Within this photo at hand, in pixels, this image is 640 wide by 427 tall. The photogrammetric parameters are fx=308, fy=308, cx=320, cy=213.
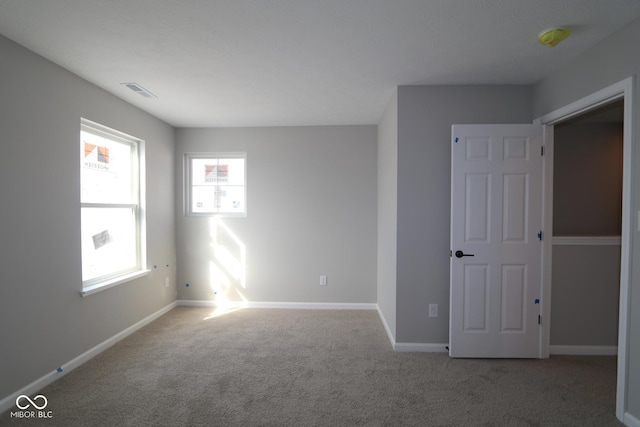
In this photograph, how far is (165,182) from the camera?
13.7ft

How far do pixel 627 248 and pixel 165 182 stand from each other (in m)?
4.68

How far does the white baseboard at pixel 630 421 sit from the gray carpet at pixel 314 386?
7cm

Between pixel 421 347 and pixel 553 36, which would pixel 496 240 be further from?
pixel 553 36

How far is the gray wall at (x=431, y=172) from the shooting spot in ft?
9.76

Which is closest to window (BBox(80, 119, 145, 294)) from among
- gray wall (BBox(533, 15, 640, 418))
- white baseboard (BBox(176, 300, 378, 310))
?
white baseboard (BBox(176, 300, 378, 310))

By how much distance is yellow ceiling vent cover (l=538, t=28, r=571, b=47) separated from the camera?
2.01 meters

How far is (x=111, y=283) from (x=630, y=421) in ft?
14.1

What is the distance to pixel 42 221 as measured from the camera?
2.40 metres

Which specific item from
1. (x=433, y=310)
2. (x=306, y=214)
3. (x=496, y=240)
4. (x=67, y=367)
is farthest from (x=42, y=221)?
(x=496, y=240)

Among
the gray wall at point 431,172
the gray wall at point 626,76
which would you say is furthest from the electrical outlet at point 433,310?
the gray wall at point 626,76

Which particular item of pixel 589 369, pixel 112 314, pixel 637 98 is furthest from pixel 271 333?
pixel 637 98

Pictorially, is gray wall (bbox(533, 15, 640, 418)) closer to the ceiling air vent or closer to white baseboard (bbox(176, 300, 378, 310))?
white baseboard (bbox(176, 300, 378, 310))

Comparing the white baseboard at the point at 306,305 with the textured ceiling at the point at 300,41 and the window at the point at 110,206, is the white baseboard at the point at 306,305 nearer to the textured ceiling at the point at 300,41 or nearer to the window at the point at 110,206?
the window at the point at 110,206

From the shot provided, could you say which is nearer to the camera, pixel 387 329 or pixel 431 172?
pixel 431 172
